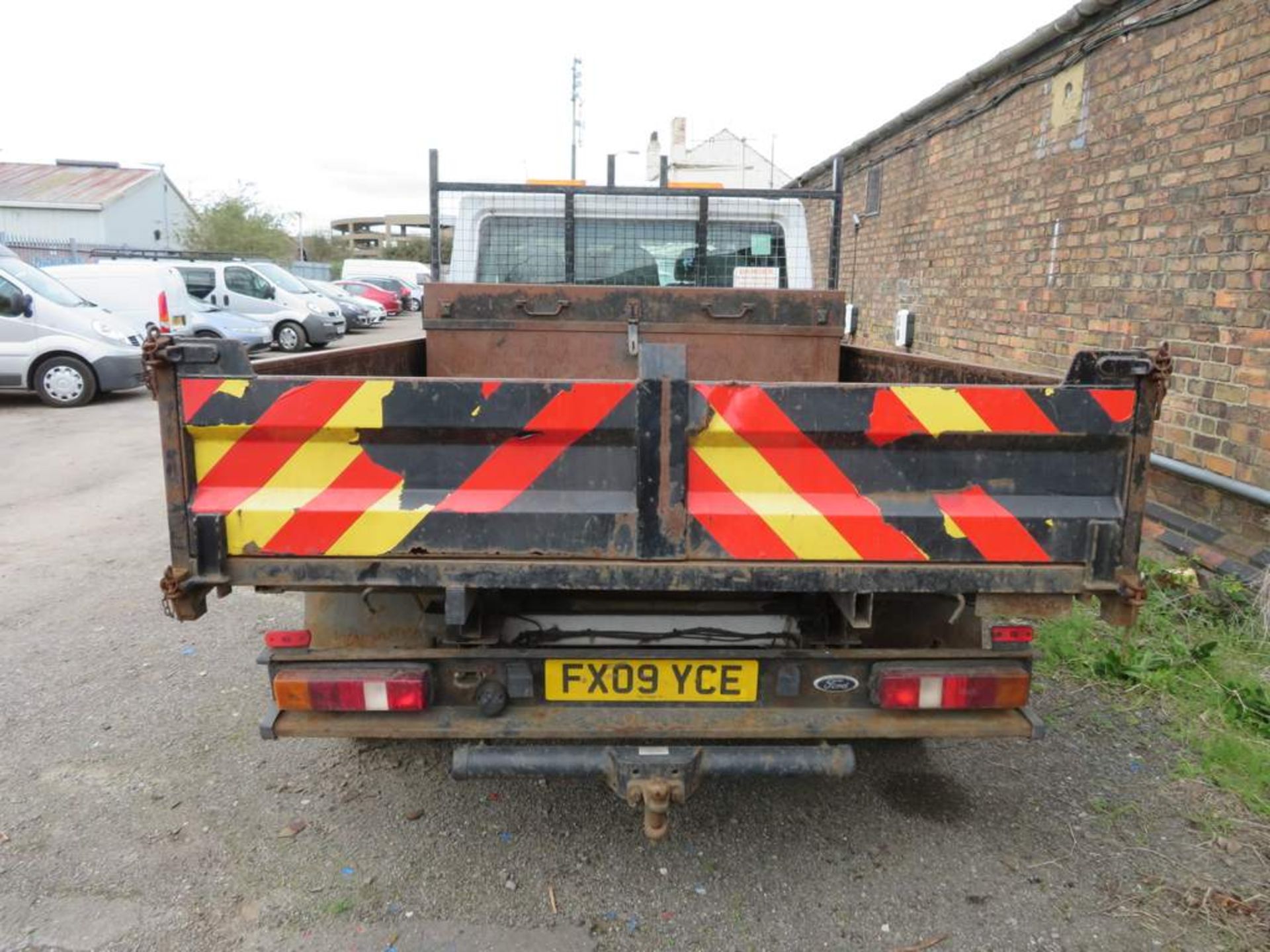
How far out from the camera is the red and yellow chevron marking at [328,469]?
2.27 metres

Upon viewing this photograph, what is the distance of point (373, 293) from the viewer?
33.1 metres

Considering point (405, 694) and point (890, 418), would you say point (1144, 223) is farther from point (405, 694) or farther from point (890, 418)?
point (405, 694)

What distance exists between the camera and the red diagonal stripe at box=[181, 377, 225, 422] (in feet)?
7.42

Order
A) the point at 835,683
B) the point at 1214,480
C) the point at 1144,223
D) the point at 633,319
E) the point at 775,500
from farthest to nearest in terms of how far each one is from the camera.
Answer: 1. the point at 1144,223
2. the point at 1214,480
3. the point at 633,319
4. the point at 835,683
5. the point at 775,500

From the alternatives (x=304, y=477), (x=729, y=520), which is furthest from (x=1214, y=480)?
(x=304, y=477)

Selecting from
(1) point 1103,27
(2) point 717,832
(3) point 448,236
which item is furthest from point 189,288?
(2) point 717,832

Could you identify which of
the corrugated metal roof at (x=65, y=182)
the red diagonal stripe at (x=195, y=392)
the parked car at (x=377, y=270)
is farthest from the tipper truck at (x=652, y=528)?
the corrugated metal roof at (x=65, y=182)

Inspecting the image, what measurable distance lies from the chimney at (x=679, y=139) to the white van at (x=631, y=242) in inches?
1020

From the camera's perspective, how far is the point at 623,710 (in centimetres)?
254

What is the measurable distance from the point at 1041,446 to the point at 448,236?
503 centimetres

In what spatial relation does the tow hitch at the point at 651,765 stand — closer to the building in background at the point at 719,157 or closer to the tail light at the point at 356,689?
the tail light at the point at 356,689

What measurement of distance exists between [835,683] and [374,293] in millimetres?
33102

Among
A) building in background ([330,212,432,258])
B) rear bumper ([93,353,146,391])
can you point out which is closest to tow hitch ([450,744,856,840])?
rear bumper ([93,353,146,391])

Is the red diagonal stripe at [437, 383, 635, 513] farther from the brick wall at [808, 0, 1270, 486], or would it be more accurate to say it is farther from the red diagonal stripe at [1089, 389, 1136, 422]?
the brick wall at [808, 0, 1270, 486]
